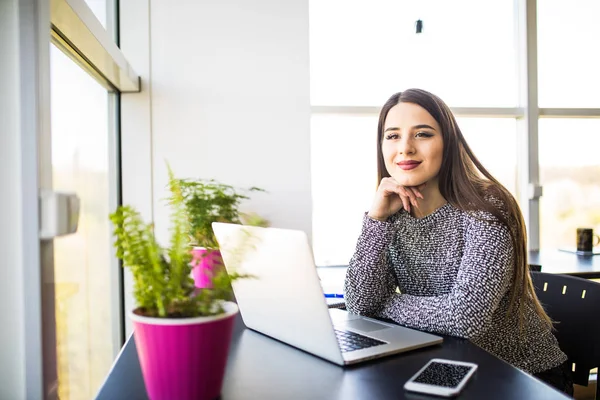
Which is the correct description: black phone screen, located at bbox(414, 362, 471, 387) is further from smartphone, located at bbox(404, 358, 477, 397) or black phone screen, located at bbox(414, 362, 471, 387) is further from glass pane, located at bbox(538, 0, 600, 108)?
glass pane, located at bbox(538, 0, 600, 108)

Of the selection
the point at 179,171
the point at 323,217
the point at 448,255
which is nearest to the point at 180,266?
the point at 448,255

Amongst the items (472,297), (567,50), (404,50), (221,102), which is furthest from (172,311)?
(567,50)

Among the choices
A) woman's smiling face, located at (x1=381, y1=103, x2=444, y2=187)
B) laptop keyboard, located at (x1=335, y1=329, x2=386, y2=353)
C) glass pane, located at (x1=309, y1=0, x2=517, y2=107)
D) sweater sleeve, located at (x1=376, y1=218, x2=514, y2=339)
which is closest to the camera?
laptop keyboard, located at (x1=335, y1=329, x2=386, y2=353)

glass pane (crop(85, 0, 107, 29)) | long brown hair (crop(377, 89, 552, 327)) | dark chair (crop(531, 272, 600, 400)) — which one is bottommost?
dark chair (crop(531, 272, 600, 400))

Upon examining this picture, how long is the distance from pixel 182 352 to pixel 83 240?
3.47ft

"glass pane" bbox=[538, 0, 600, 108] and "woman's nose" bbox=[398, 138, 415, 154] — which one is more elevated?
"glass pane" bbox=[538, 0, 600, 108]

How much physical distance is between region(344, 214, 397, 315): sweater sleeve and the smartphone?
0.48 m

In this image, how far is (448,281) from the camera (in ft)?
4.88

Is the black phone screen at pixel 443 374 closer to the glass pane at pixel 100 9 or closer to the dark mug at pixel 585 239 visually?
the glass pane at pixel 100 9

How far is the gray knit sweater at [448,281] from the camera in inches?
48.8

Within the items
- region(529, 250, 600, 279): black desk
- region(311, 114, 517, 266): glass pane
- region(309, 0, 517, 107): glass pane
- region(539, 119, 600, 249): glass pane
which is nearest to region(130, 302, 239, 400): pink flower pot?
region(529, 250, 600, 279): black desk

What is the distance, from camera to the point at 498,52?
316 cm

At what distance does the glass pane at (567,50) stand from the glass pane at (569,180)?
163 mm

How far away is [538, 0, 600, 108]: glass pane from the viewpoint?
3.18 metres
